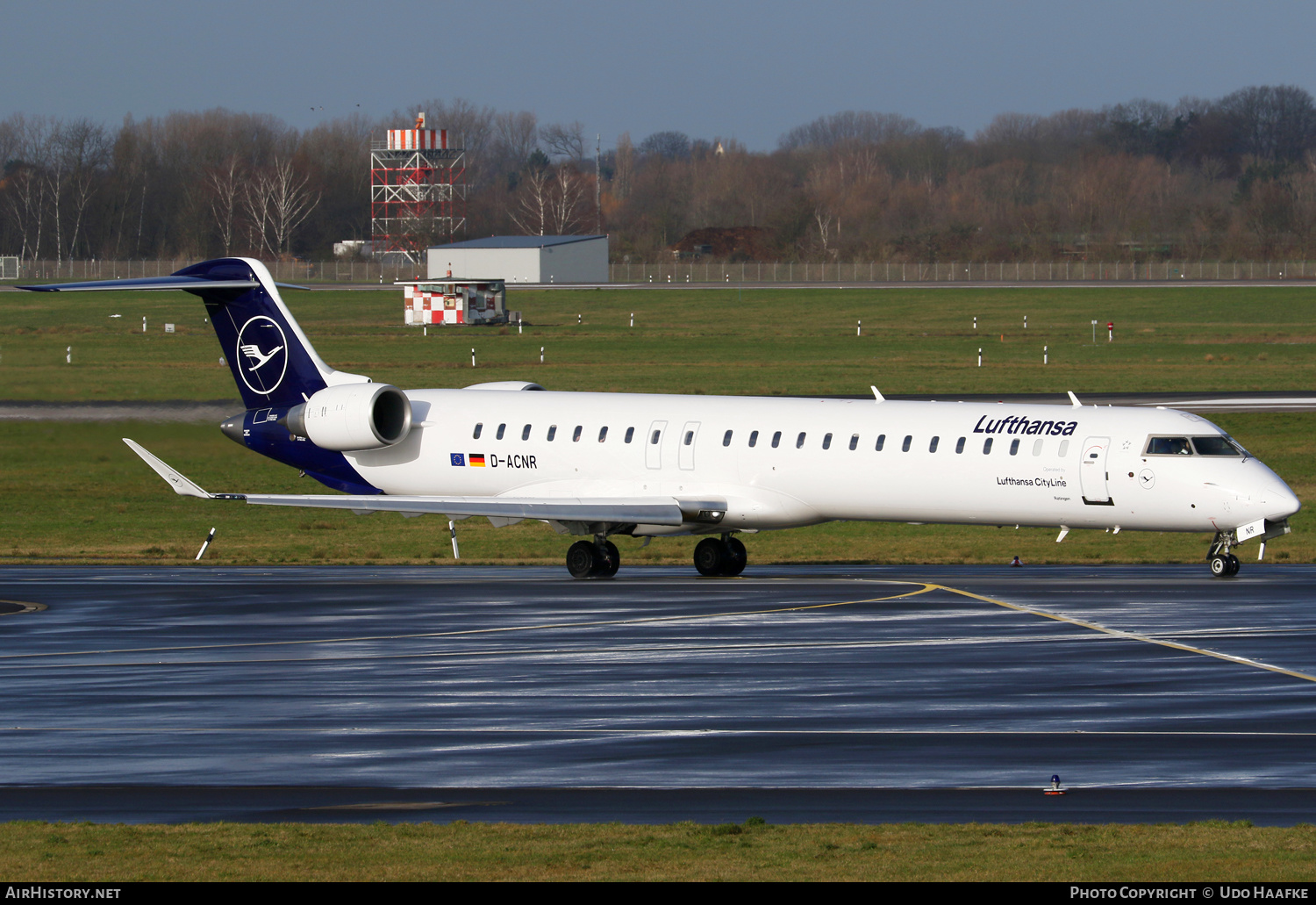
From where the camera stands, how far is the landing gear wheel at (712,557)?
32938 mm

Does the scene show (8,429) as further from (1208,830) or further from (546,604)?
(1208,830)

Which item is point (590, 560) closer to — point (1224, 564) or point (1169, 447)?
point (1169, 447)

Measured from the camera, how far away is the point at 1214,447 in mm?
29328

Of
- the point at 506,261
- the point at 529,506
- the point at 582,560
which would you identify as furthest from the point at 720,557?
the point at 506,261

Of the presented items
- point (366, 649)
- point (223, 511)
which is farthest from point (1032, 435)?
point (223, 511)

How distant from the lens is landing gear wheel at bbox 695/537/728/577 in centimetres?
3294

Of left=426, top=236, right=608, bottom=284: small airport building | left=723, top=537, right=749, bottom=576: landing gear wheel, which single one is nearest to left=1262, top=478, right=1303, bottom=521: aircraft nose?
left=723, top=537, right=749, bottom=576: landing gear wheel

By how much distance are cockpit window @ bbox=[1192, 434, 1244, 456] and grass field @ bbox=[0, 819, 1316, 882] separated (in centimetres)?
1728

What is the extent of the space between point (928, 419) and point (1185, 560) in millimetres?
8333

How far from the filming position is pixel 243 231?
182 metres

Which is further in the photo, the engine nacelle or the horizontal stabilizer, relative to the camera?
the engine nacelle

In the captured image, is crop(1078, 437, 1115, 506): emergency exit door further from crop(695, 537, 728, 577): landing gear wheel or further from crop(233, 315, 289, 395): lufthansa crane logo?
crop(233, 315, 289, 395): lufthansa crane logo

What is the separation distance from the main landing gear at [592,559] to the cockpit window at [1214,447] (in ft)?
35.7

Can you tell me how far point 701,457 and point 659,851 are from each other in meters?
20.1
